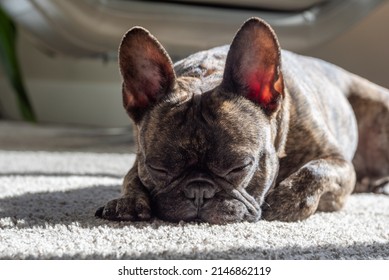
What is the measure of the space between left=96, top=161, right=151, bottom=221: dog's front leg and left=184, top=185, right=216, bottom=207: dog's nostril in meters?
0.09

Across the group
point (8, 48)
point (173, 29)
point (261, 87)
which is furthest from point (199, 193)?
point (8, 48)

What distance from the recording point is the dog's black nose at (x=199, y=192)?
124 cm

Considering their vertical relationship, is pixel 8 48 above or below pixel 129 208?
below

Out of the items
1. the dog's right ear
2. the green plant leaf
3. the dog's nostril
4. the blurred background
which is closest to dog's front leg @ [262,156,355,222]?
the dog's nostril

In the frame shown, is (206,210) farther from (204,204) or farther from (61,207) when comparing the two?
(61,207)

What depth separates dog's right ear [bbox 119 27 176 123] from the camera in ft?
4.36

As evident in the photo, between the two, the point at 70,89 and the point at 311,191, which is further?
the point at 70,89

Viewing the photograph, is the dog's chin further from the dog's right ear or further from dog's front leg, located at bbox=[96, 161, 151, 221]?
the dog's right ear

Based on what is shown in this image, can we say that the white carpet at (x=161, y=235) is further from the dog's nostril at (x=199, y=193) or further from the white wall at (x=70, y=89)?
the white wall at (x=70, y=89)

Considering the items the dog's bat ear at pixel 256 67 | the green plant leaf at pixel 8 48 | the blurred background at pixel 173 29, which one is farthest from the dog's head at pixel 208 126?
the green plant leaf at pixel 8 48

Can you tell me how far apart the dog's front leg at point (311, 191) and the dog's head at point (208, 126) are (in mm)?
33

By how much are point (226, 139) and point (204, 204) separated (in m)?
0.12

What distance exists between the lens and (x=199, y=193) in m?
1.24

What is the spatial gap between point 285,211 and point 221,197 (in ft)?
0.49
